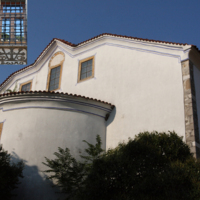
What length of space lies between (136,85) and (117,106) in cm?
137

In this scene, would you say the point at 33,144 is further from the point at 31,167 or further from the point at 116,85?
the point at 116,85

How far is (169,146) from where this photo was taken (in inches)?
392

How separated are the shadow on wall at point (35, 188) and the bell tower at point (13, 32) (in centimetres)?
813

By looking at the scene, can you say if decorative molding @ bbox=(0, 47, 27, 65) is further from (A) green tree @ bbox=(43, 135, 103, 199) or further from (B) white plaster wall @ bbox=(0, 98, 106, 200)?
(A) green tree @ bbox=(43, 135, 103, 199)

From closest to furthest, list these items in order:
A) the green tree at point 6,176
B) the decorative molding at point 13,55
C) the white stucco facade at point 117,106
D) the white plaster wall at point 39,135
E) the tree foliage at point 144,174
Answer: the tree foliage at point 144,174 → the green tree at point 6,176 → the white plaster wall at point 39,135 → the white stucco facade at point 117,106 → the decorative molding at point 13,55

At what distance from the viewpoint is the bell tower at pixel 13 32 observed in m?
17.2

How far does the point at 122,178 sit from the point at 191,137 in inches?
151

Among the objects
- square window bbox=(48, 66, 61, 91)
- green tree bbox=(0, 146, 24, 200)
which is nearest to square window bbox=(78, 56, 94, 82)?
square window bbox=(48, 66, 61, 91)

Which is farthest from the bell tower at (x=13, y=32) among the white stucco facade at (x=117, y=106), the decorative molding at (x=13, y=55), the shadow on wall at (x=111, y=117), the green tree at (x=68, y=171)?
the green tree at (x=68, y=171)

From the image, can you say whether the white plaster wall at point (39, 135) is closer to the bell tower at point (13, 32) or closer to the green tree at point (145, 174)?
the green tree at point (145, 174)

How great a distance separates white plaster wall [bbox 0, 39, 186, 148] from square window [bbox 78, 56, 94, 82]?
30 centimetres

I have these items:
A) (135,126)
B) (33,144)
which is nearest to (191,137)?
(135,126)

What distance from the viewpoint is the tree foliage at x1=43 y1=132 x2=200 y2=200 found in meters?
8.33

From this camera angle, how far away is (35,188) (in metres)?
11.4
